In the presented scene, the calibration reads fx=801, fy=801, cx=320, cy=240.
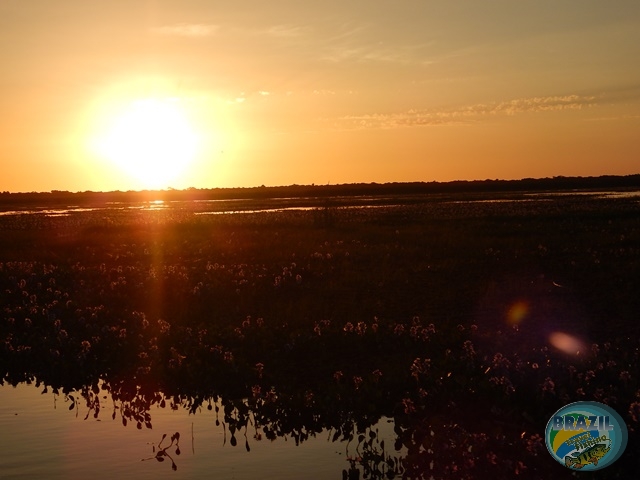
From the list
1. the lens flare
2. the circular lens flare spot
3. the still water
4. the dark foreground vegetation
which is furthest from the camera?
the circular lens flare spot

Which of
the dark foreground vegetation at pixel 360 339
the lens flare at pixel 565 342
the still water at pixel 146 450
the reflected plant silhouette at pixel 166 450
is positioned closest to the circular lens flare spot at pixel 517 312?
the dark foreground vegetation at pixel 360 339

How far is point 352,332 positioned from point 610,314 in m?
5.80

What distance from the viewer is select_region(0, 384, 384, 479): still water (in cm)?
945

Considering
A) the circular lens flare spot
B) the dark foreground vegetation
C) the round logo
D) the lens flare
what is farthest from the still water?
the circular lens flare spot

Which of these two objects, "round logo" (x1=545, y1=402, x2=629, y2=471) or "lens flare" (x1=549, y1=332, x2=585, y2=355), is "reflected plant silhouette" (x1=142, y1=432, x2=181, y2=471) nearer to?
"round logo" (x1=545, y1=402, x2=629, y2=471)

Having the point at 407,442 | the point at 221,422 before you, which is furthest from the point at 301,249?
the point at 407,442

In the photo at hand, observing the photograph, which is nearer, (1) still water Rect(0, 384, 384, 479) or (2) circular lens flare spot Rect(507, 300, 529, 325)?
(1) still water Rect(0, 384, 384, 479)

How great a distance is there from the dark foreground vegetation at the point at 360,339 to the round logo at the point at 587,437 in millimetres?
164

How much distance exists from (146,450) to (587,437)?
5.43 metres

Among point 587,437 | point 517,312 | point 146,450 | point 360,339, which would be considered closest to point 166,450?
point 146,450

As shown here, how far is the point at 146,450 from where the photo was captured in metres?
10.3

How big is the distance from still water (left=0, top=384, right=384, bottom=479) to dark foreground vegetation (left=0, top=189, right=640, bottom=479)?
28cm

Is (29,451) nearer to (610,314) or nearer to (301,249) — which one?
(610,314)

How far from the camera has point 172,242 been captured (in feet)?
110
